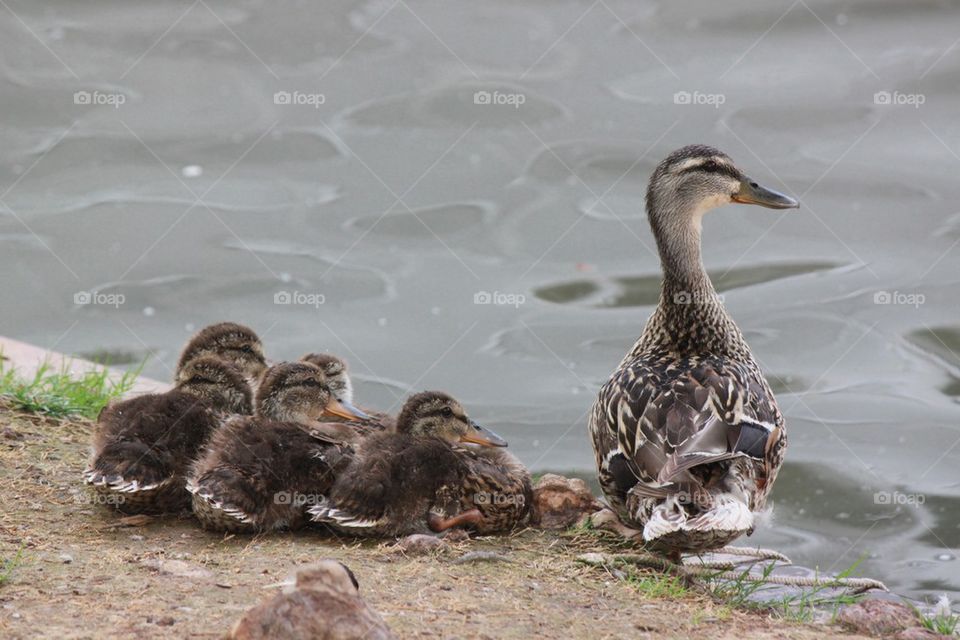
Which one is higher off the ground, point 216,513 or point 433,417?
point 433,417

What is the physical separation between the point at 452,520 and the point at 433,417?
0.55m

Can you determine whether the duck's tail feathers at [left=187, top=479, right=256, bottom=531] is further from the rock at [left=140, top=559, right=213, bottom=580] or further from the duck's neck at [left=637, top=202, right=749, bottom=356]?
the duck's neck at [left=637, top=202, right=749, bottom=356]

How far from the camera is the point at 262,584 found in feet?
16.3

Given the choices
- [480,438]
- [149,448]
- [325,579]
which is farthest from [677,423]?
[149,448]

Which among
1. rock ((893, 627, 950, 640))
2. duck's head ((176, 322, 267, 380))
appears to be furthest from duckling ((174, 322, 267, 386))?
rock ((893, 627, 950, 640))

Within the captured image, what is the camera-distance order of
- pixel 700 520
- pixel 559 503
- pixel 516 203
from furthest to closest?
pixel 516 203 < pixel 559 503 < pixel 700 520

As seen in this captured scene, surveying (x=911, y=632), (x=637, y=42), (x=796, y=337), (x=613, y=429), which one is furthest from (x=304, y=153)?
(x=911, y=632)

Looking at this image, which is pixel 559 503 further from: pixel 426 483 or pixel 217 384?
pixel 217 384

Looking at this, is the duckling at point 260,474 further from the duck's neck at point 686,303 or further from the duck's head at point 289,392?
the duck's neck at point 686,303

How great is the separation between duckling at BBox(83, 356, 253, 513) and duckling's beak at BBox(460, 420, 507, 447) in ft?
3.63

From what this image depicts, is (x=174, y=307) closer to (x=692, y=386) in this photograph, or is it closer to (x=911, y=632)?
(x=692, y=386)

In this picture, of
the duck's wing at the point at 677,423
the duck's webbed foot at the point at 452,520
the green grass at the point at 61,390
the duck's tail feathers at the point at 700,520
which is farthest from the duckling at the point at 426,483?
the green grass at the point at 61,390

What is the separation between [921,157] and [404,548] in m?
8.96

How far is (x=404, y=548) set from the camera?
5.49 m
